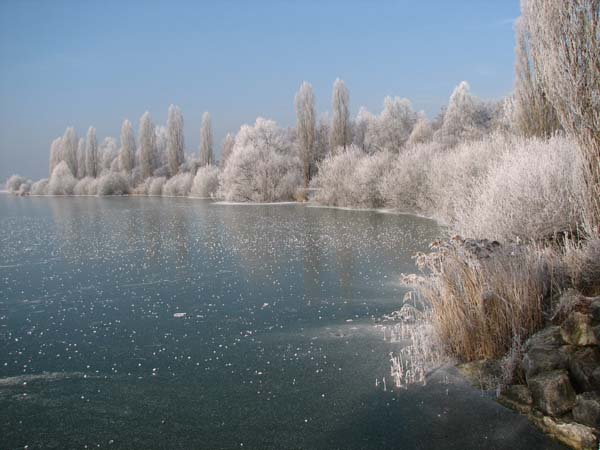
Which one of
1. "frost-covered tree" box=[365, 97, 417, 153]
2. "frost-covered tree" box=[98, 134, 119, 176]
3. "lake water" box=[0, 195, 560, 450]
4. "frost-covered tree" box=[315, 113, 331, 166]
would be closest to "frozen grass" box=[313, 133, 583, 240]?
"lake water" box=[0, 195, 560, 450]

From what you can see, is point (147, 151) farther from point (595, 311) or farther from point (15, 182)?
point (595, 311)

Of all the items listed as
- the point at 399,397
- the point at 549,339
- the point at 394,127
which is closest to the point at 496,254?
the point at 549,339

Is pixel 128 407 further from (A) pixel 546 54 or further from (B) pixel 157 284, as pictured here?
(A) pixel 546 54

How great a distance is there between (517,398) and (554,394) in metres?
0.42

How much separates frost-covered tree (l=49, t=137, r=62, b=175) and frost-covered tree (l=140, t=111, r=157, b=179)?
2058cm

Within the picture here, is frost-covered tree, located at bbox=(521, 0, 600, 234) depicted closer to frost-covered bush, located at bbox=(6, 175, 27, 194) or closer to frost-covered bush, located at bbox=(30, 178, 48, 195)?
frost-covered bush, located at bbox=(30, 178, 48, 195)

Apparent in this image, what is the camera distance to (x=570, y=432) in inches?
161

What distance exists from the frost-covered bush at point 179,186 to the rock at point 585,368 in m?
51.5

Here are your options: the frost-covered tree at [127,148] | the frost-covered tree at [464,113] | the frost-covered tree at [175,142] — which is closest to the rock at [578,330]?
the frost-covered tree at [464,113]

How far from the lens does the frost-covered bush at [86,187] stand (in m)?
64.1

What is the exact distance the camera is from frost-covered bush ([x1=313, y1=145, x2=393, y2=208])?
3078 centimetres

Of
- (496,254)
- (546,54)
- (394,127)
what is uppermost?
(394,127)

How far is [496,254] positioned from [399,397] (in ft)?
7.18

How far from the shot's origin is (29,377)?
5633mm
